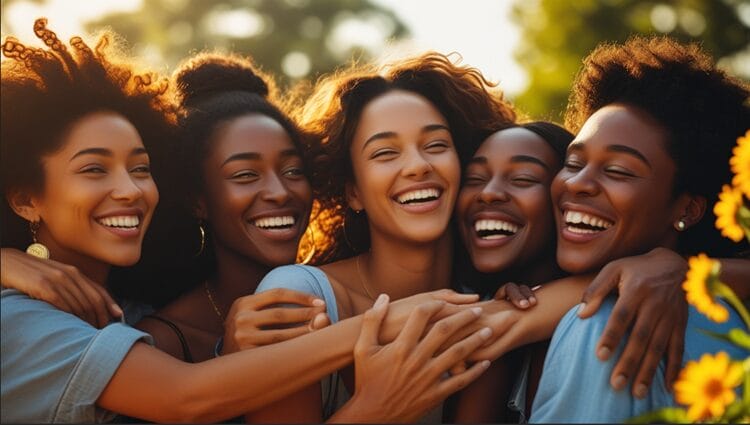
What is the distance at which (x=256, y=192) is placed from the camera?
505 centimetres

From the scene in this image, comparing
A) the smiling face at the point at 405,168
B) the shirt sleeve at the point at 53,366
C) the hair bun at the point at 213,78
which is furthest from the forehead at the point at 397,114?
the shirt sleeve at the point at 53,366

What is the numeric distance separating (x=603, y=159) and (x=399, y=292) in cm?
123

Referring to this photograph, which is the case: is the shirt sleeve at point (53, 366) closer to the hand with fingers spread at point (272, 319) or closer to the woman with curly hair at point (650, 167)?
the hand with fingers spread at point (272, 319)

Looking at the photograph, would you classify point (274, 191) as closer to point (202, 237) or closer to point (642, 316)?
point (202, 237)

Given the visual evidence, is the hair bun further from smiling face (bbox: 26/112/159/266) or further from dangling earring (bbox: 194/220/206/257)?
smiling face (bbox: 26/112/159/266)

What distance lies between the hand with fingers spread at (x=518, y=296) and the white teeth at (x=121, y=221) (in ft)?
5.64

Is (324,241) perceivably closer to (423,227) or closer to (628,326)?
(423,227)

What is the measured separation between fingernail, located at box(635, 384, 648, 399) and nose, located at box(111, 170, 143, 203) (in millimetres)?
2355

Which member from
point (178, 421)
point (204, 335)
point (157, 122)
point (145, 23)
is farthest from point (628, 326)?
point (145, 23)

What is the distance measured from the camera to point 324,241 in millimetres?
5668

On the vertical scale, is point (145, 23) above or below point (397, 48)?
above

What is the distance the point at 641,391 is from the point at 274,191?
2217 millimetres

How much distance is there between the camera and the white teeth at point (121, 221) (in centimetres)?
441

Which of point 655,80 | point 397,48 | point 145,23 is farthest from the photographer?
point 145,23
